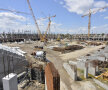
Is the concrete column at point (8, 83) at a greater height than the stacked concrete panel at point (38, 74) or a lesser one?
greater

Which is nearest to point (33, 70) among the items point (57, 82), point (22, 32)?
point (57, 82)

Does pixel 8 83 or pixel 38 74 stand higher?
pixel 8 83

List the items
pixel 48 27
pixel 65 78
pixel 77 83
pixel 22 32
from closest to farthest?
pixel 77 83, pixel 65 78, pixel 48 27, pixel 22 32

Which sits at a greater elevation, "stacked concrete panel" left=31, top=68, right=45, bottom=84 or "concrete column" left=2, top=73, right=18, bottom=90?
"concrete column" left=2, top=73, right=18, bottom=90

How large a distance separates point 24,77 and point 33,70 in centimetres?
126

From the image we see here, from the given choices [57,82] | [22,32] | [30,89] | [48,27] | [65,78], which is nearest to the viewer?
[57,82]

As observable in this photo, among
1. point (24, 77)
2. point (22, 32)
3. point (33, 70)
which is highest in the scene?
point (22, 32)

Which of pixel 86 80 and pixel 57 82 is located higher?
pixel 57 82

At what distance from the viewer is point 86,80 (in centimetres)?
898

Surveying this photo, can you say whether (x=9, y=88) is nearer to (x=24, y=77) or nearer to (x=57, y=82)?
(x=57, y=82)

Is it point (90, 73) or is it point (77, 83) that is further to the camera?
point (90, 73)

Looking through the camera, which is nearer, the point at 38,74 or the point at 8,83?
the point at 8,83

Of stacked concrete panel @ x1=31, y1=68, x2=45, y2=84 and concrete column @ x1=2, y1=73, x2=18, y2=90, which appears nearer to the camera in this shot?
concrete column @ x1=2, y1=73, x2=18, y2=90

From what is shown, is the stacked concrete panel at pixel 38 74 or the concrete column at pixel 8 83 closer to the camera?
the concrete column at pixel 8 83
